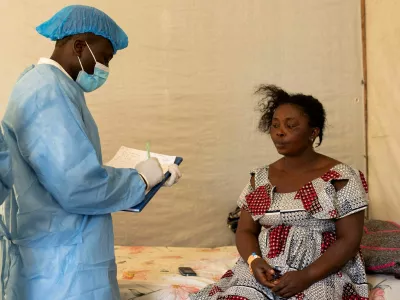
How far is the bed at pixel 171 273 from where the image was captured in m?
1.69

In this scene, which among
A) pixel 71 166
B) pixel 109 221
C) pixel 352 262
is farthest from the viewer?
pixel 352 262

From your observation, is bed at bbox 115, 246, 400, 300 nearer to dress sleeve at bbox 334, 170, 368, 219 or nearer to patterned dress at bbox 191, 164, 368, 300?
patterned dress at bbox 191, 164, 368, 300

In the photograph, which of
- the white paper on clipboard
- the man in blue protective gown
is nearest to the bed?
the man in blue protective gown

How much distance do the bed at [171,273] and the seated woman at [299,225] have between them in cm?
12

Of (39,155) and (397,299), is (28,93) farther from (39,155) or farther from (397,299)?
(397,299)

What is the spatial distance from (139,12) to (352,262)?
1.70 meters

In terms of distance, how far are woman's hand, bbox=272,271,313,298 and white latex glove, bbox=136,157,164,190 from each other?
49cm

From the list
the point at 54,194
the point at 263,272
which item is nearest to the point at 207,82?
the point at 263,272

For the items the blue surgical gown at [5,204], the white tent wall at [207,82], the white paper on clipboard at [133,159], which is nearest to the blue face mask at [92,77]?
the white paper on clipboard at [133,159]

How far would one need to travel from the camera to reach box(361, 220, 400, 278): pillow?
1.74 meters

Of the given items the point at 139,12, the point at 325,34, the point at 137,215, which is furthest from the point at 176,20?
the point at 137,215

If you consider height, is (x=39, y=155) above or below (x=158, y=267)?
above

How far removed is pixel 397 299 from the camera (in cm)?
162

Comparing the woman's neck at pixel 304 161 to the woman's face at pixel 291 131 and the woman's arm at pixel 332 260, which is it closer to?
the woman's face at pixel 291 131
